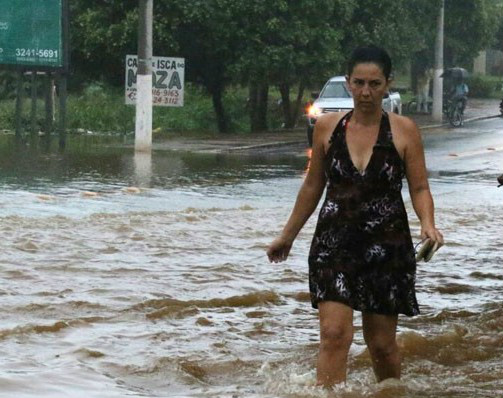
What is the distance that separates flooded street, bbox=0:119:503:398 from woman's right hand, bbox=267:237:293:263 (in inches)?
24.6

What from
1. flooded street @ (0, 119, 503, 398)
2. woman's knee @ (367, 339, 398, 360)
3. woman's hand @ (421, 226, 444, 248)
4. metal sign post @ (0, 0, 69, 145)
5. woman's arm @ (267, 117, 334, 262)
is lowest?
flooded street @ (0, 119, 503, 398)

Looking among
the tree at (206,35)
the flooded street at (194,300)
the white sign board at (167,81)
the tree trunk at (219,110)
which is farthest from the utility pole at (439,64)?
the flooded street at (194,300)

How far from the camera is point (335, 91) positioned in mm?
29672

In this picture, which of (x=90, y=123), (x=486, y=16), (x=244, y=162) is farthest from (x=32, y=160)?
(x=486, y=16)

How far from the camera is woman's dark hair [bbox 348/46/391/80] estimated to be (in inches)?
234

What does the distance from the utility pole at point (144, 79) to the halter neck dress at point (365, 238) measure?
782 inches

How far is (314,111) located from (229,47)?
4.22 meters

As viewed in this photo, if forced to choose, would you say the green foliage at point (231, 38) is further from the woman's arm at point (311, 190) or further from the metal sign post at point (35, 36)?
the woman's arm at point (311, 190)

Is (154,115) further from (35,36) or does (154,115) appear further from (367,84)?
(367,84)

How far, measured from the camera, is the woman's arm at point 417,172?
595 cm

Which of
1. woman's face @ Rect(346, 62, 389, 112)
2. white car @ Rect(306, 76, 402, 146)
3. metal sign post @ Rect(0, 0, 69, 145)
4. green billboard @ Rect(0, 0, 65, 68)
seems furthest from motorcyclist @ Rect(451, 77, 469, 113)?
woman's face @ Rect(346, 62, 389, 112)

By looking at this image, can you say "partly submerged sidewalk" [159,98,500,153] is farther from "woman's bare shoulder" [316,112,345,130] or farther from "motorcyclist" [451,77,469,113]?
"woman's bare shoulder" [316,112,345,130]

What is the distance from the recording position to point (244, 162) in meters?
24.1

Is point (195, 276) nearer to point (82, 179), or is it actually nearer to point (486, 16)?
point (82, 179)
